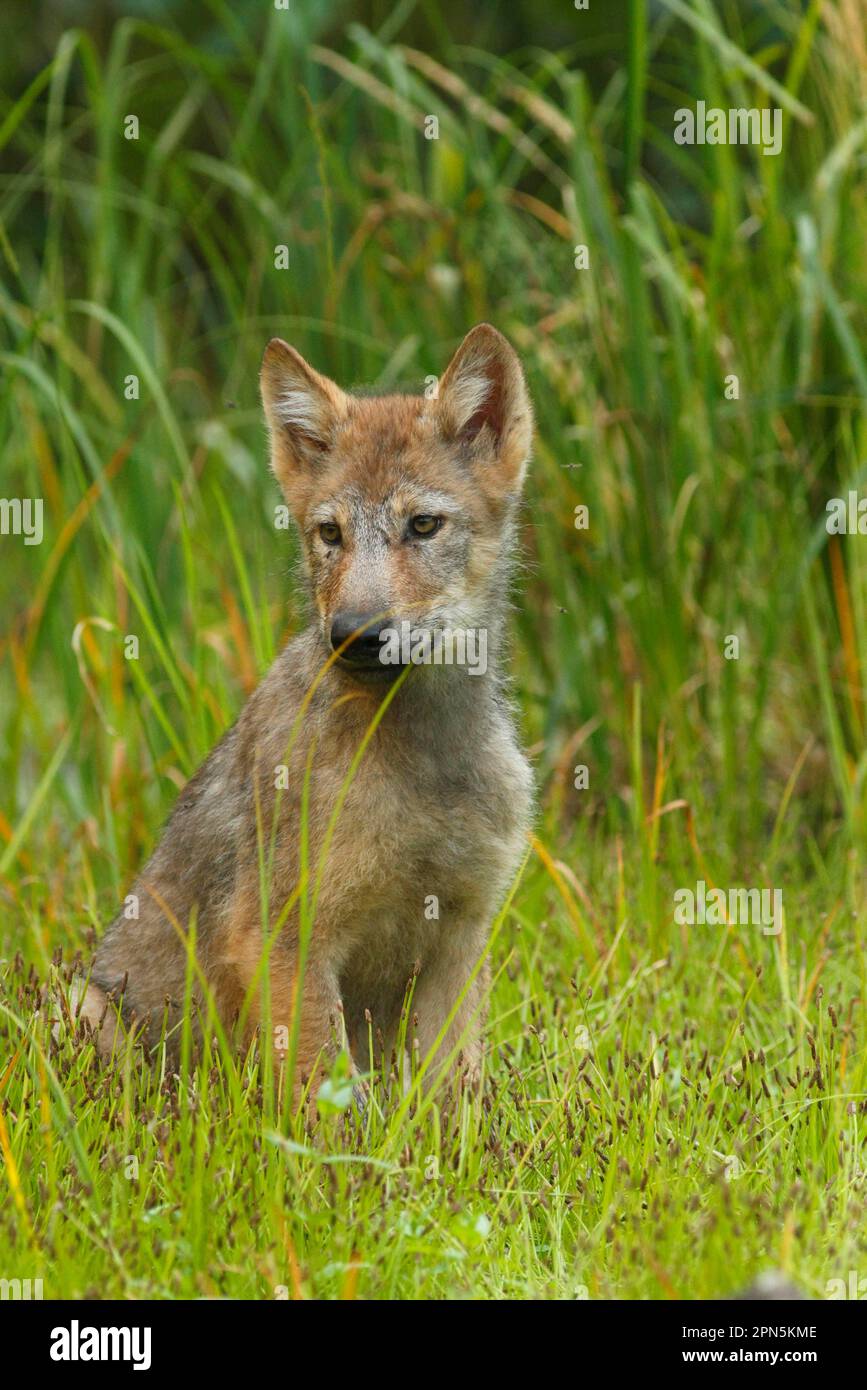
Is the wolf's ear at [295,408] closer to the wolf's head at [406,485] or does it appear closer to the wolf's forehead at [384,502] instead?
the wolf's head at [406,485]

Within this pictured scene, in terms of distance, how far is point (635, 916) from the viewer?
5.62 metres

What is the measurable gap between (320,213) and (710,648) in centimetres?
241

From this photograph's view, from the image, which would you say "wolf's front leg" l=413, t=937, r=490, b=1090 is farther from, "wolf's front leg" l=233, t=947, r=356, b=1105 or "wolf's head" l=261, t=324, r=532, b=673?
"wolf's head" l=261, t=324, r=532, b=673

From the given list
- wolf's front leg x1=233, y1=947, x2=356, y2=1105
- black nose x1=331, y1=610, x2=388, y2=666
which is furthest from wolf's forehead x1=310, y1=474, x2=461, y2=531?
wolf's front leg x1=233, y1=947, x2=356, y2=1105

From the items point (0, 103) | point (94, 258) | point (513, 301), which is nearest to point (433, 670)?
point (513, 301)

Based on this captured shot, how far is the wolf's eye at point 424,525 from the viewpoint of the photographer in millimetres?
4344

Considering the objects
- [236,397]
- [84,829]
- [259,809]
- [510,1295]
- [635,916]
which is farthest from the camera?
[236,397]

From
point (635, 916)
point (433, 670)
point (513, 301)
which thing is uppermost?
point (513, 301)

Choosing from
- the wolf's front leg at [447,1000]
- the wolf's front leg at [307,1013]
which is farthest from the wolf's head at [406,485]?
the wolf's front leg at [447,1000]

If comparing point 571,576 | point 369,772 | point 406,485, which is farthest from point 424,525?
point 571,576

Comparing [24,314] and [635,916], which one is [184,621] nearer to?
[24,314]

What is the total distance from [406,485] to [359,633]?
0.54 m

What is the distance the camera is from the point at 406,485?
4.36 m

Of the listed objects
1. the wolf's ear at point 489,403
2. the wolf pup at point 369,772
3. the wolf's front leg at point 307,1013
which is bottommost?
the wolf's front leg at point 307,1013
